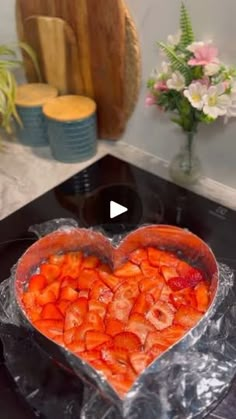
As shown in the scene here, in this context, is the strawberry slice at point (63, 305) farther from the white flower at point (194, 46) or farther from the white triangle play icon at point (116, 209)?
the white flower at point (194, 46)

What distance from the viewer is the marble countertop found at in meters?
0.94

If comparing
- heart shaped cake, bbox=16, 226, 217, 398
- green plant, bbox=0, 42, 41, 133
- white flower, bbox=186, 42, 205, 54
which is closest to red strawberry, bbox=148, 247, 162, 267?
heart shaped cake, bbox=16, 226, 217, 398

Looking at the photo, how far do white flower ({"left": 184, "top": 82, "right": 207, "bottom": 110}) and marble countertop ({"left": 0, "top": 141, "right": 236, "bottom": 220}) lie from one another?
0.75 ft

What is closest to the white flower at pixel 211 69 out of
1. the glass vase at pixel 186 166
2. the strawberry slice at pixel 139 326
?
the glass vase at pixel 186 166

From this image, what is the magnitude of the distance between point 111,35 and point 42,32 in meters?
0.20

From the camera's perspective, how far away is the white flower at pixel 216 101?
746 millimetres

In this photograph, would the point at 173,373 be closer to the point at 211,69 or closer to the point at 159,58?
the point at 211,69

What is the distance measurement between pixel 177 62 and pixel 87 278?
1.29 ft

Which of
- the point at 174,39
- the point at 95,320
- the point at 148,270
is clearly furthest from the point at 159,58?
the point at 95,320

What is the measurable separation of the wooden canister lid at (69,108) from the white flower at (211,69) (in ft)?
1.06

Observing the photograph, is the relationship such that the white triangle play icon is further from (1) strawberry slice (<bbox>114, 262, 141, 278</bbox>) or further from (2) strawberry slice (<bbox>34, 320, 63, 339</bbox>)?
(2) strawberry slice (<bbox>34, 320, 63, 339</bbox>)

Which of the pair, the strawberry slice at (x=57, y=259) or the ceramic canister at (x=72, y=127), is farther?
the ceramic canister at (x=72, y=127)

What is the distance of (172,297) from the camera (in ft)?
2.18

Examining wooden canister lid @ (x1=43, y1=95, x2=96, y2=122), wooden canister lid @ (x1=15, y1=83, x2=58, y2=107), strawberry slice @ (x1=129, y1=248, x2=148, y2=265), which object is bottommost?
strawberry slice @ (x1=129, y1=248, x2=148, y2=265)
